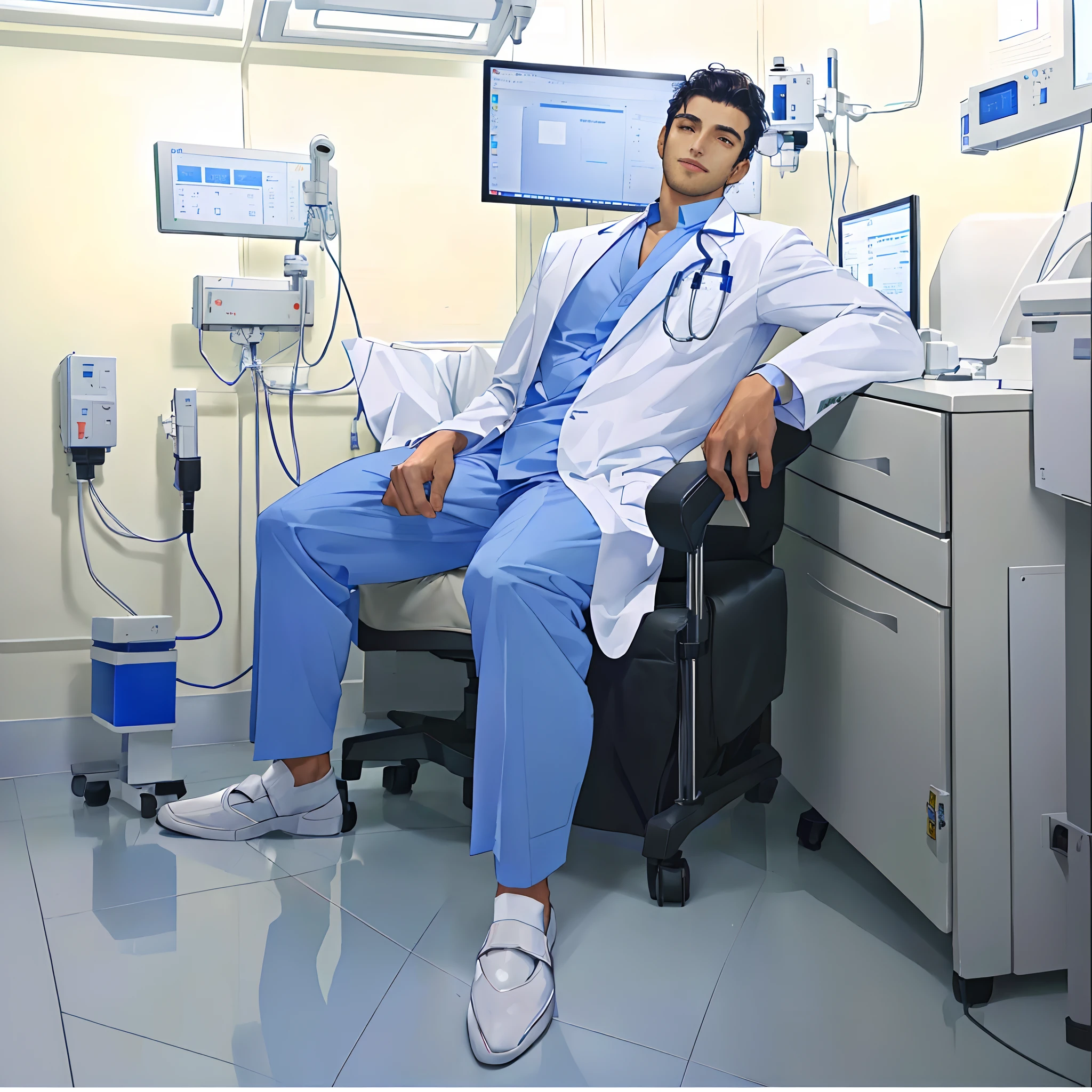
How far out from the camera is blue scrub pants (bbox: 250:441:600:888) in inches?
55.1

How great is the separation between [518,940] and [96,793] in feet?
3.56

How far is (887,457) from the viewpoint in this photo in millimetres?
1455

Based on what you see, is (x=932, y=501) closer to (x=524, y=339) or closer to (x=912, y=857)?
(x=912, y=857)

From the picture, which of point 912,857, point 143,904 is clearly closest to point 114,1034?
point 143,904

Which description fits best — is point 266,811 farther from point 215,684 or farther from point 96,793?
point 215,684

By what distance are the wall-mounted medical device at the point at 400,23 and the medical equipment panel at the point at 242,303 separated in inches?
22.1

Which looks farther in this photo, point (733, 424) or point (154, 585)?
point (154, 585)

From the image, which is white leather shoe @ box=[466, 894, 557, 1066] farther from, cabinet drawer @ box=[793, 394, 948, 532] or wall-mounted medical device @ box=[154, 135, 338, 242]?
wall-mounted medical device @ box=[154, 135, 338, 242]

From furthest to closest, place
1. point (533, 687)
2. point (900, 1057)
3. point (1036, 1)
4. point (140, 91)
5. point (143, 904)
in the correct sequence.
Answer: point (140, 91) < point (1036, 1) < point (143, 904) < point (533, 687) < point (900, 1057)

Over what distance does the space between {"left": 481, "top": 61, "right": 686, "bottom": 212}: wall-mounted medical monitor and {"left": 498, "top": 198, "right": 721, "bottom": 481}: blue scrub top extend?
447 mm

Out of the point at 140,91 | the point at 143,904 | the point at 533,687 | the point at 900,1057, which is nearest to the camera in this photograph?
the point at 900,1057

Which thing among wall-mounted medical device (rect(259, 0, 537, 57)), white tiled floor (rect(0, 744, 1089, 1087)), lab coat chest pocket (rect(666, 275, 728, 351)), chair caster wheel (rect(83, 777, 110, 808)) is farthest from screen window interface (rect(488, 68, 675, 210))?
chair caster wheel (rect(83, 777, 110, 808))

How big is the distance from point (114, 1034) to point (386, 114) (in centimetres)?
198

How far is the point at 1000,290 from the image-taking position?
171cm
